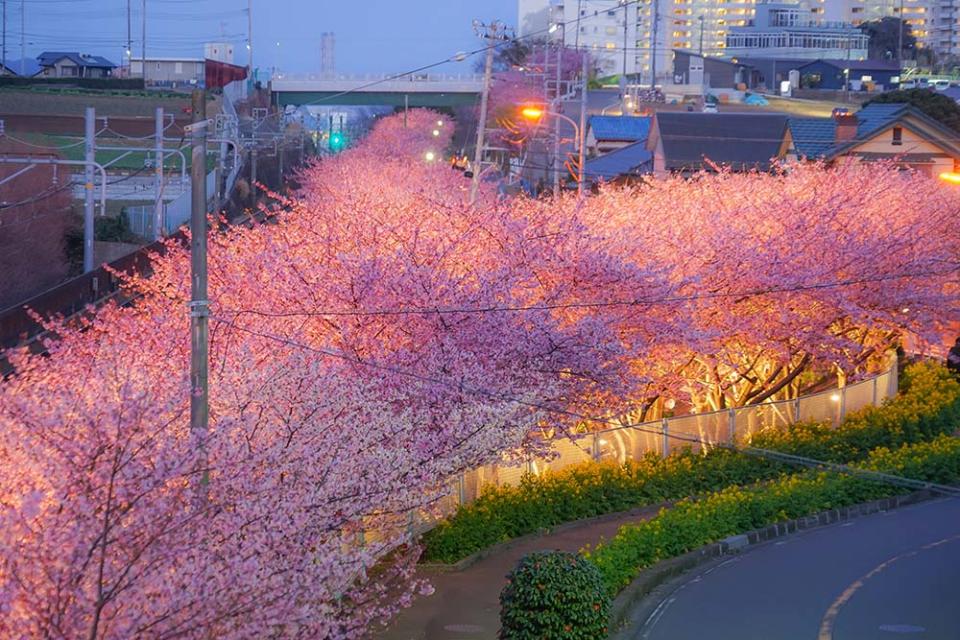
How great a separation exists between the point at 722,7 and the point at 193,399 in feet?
622

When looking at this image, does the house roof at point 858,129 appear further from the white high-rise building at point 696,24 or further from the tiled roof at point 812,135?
the white high-rise building at point 696,24

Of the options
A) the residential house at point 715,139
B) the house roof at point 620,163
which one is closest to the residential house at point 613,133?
the house roof at point 620,163

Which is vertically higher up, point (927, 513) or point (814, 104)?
point (814, 104)

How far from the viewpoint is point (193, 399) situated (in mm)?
10234

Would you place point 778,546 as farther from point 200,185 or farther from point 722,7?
point 722,7

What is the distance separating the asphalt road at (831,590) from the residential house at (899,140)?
23796 millimetres

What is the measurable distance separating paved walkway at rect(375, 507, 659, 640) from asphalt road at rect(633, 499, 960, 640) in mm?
1702

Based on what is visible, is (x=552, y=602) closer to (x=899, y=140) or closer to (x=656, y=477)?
(x=656, y=477)

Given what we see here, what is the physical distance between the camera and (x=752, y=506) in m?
19.7

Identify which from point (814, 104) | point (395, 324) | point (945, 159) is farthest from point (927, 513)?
point (814, 104)

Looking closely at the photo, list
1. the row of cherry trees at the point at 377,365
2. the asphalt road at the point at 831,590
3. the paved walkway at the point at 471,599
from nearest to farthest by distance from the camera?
the row of cherry trees at the point at 377,365 → the paved walkway at the point at 471,599 → the asphalt road at the point at 831,590

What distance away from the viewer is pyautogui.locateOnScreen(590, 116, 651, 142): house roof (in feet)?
217

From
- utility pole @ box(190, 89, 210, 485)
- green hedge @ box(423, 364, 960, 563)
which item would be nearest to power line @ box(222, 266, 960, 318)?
green hedge @ box(423, 364, 960, 563)

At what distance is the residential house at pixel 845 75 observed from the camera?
94.1 metres
